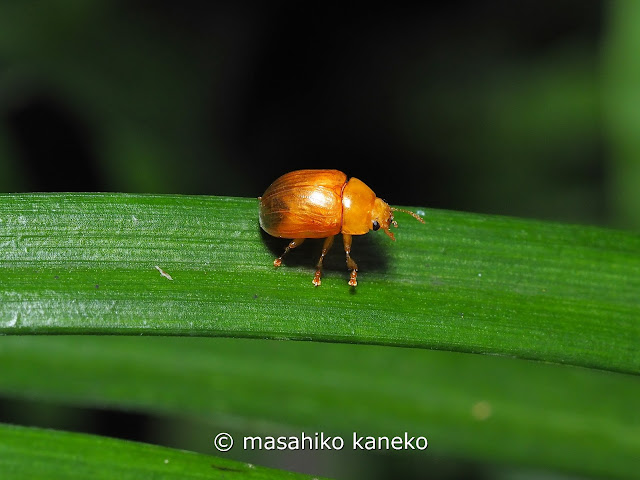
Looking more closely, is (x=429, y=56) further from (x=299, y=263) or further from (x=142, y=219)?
(x=142, y=219)

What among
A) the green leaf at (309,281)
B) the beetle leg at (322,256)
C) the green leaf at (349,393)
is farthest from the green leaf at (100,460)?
the beetle leg at (322,256)

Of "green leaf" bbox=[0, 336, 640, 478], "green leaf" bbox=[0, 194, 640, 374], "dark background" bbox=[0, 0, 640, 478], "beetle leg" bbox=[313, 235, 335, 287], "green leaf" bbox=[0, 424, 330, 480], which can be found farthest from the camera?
"dark background" bbox=[0, 0, 640, 478]

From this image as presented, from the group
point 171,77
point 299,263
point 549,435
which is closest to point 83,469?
point 299,263

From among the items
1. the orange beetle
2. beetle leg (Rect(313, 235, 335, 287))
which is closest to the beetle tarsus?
the orange beetle

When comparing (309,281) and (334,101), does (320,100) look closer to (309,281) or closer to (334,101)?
(334,101)

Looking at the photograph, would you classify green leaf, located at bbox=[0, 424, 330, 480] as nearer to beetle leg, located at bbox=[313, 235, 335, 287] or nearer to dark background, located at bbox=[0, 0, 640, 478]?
beetle leg, located at bbox=[313, 235, 335, 287]
